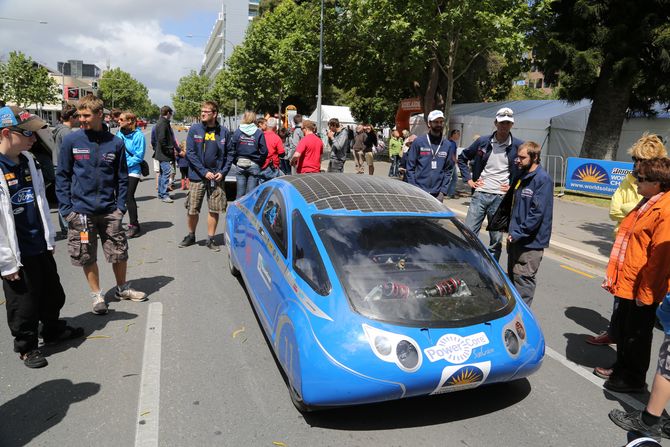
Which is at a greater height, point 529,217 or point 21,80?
point 21,80

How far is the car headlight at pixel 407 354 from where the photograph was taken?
284 cm

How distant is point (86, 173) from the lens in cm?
445

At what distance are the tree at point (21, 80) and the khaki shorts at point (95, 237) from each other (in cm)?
6885

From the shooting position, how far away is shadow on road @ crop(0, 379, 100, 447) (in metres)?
2.88

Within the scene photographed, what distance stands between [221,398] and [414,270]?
158 centimetres

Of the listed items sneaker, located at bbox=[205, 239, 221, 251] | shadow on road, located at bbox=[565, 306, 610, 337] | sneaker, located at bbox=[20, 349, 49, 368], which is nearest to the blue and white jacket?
sneaker, located at bbox=[205, 239, 221, 251]

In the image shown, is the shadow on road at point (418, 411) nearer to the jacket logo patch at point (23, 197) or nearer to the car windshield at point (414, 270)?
the car windshield at point (414, 270)

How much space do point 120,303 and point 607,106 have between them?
1559 centimetres

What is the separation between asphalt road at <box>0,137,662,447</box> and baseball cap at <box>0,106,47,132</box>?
1773mm

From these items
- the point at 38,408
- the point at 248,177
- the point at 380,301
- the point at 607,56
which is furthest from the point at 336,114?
the point at 38,408

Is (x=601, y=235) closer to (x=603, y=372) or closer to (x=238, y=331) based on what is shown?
(x=603, y=372)

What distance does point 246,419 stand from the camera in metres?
3.08

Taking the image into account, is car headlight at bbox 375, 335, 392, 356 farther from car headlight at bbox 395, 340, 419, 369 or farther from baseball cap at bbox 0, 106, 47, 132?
baseball cap at bbox 0, 106, 47, 132

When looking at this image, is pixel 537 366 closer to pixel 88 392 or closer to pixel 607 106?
pixel 88 392
